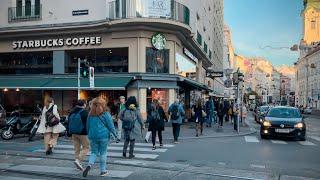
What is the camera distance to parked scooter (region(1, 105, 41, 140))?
57.5ft

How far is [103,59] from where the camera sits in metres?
27.6

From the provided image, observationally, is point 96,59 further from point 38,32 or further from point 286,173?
point 286,173

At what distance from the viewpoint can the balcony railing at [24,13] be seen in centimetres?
2852

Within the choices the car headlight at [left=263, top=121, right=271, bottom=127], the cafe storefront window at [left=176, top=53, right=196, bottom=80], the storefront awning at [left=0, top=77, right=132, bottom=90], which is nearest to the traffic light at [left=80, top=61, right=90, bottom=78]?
the storefront awning at [left=0, top=77, right=132, bottom=90]

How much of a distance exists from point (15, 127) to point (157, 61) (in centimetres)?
1126

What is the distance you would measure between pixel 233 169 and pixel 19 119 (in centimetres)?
1046

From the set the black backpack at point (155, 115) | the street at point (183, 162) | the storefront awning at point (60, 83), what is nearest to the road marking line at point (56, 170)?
the street at point (183, 162)

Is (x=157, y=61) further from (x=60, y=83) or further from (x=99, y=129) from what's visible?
(x=99, y=129)

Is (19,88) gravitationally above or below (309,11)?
below

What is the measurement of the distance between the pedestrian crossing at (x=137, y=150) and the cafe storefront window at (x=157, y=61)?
11.0 m

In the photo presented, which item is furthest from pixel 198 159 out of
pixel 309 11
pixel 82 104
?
pixel 309 11

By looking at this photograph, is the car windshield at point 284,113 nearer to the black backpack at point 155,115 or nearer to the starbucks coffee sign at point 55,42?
the black backpack at point 155,115

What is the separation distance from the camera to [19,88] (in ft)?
89.1

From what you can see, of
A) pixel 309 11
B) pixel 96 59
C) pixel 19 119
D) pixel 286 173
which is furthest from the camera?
pixel 309 11
